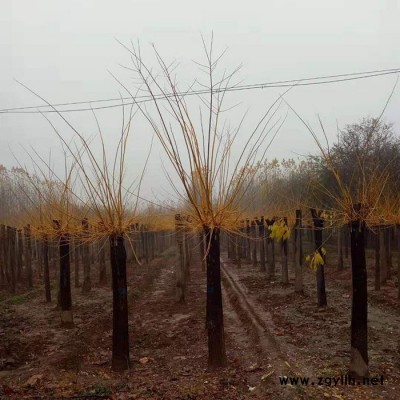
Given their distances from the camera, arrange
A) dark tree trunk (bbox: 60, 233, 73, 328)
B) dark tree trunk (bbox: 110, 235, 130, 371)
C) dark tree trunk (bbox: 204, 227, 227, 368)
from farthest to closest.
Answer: dark tree trunk (bbox: 60, 233, 73, 328) → dark tree trunk (bbox: 110, 235, 130, 371) → dark tree trunk (bbox: 204, 227, 227, 368)

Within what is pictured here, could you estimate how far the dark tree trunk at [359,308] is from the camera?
6438 millimetres

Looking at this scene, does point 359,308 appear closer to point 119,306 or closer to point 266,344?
point 266,344

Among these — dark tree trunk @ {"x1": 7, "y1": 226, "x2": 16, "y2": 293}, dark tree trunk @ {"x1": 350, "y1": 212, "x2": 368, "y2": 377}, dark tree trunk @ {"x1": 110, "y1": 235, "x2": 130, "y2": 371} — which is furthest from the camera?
dark tree trunk @ {"x1": 7, "y1": 226, "x2": 16, "y2": 293}

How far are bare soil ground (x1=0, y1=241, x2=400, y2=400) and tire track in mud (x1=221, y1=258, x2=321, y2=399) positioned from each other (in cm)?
2

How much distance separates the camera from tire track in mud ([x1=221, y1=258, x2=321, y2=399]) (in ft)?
19.9

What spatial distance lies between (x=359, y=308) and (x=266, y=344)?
102 inches

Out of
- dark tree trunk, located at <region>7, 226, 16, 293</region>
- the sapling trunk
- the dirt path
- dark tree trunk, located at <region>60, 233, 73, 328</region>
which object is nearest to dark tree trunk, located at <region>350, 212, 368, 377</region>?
the dirt path

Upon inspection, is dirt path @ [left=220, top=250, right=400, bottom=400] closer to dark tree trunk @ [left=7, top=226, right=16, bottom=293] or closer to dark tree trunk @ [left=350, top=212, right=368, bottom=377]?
dark tree trunk @ [left=350, top=212, right=368, bottom=377]

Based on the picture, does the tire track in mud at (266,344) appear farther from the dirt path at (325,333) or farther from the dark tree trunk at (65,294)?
the dark tree trunk at (65,294)

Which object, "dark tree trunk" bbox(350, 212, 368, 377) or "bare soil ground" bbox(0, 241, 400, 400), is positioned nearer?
"bare soil ground" bbox(0, 241, 400, 400)

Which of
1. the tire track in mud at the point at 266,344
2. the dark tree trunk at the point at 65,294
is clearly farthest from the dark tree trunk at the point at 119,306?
the dark tree trunk at the point at 65,294

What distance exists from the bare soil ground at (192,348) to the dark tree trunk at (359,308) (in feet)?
1.08

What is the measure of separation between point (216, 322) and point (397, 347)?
3.66 meters

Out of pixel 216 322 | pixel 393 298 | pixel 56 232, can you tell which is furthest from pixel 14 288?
pixel 393 298
